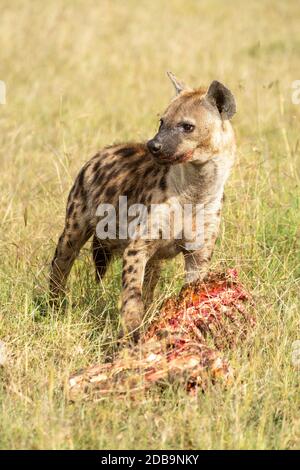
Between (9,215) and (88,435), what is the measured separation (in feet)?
8.80

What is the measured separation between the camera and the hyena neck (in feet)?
15.9

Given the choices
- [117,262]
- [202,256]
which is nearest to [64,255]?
[117,262]

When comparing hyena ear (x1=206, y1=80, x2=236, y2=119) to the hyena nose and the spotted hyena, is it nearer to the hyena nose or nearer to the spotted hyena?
the spotted hyena

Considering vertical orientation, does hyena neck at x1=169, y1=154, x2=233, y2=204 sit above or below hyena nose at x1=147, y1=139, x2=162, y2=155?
below

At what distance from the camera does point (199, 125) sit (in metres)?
4.75

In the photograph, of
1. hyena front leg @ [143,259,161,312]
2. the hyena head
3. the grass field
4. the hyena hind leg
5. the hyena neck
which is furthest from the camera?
the hyena hind leg

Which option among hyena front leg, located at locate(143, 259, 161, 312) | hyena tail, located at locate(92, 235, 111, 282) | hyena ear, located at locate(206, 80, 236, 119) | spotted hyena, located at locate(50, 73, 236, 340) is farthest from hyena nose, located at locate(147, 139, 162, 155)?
hyena tail, located at locate(92, 235, 111, 282)

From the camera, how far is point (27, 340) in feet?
→ 15.2

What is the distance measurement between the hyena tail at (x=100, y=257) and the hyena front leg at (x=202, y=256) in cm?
62

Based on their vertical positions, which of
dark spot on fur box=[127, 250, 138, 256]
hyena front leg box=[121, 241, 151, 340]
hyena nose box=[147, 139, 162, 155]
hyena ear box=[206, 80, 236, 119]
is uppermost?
hyena ear box=[206, 80, 236, 119]

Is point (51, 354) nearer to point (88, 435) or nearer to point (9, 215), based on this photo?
point (88, 435)

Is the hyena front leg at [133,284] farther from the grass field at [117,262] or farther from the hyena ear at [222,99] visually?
the hyena ear at [222,99]

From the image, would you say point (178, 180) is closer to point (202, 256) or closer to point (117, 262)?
point (202, 256)
